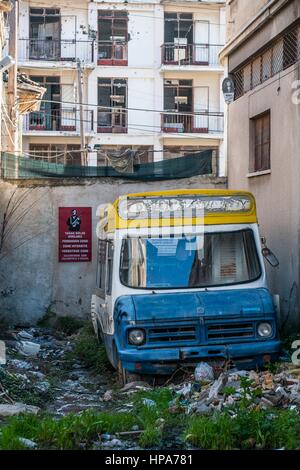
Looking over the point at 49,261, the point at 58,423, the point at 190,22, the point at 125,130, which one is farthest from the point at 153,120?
the point at 58,423

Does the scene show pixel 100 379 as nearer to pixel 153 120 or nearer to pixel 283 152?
pixel 283 152

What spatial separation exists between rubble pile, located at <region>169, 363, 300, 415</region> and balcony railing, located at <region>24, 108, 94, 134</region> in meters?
29.8

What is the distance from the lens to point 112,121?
39.0 m

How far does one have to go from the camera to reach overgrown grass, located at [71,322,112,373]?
1216cm

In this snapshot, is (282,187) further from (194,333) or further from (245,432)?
(245,432)

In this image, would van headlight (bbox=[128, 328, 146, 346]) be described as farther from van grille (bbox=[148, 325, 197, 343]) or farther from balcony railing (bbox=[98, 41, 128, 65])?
balcony railing (bbox=[98, 41, 128, 65])

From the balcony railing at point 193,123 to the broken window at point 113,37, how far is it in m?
3.71

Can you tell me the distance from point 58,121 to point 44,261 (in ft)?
73.0

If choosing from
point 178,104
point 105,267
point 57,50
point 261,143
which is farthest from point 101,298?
point 57,50

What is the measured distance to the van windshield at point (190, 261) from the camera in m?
10.4

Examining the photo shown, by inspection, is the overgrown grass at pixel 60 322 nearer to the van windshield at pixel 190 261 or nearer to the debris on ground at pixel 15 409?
the van windshield at pixel 190 261

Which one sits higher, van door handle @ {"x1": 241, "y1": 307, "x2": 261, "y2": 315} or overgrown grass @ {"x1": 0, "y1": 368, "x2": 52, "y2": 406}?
van door handle @ {"x1": 241, "y1": 307, "x2": 261, "y2": 315}

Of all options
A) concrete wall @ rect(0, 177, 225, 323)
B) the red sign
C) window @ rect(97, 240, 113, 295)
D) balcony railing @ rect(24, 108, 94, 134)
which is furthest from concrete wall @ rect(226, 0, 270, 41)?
balcony railing @ rect(24, 108, 94, 134)

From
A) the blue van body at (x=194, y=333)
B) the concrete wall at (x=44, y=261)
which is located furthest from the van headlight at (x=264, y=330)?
the concrete wall at (x=44, y=261)
